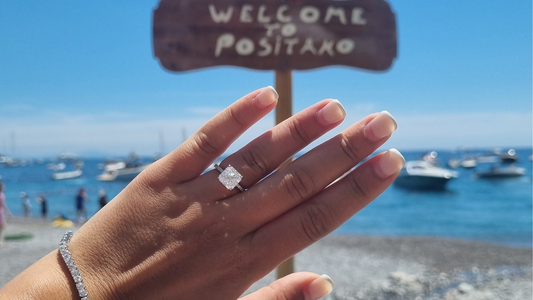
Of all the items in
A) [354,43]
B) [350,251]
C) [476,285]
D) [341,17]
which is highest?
[341,17]

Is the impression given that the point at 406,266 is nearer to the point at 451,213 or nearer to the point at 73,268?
the point at 73,268

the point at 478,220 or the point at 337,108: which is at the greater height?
→ the point at 337,108

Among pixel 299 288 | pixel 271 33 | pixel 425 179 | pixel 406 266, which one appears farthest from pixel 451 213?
pixel 299 288

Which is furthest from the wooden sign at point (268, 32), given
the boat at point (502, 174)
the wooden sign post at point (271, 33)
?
the boat at point (502, 174)

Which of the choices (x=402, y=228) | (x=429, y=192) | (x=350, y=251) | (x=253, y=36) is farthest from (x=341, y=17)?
(x=429, y=192)

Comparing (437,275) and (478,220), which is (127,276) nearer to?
(437,275)

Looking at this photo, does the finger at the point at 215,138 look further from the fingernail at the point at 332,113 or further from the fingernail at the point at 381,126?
the fingernail at the point at 381,126
